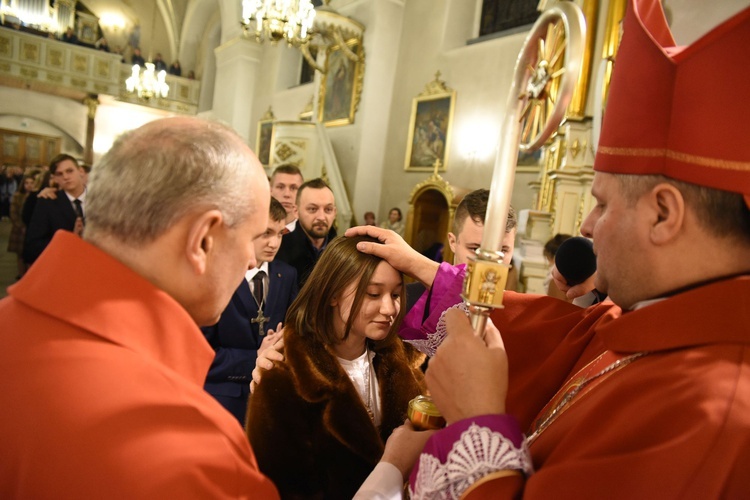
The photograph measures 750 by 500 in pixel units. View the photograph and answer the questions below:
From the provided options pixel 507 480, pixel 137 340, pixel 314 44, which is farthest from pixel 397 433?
pixel 314 44

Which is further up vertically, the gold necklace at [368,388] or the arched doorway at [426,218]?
the arched doorway at [426,218]

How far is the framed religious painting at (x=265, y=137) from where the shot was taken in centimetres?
1499

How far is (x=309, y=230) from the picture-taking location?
374cm

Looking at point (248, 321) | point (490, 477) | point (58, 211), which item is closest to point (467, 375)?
point (490, 477)

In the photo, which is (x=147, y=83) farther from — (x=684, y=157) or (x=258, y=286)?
(x=684, y=157)

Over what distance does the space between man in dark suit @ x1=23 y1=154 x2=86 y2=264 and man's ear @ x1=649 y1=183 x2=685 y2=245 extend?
4.90 metres

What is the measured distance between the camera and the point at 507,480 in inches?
34.6

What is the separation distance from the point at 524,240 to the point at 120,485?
236 inches

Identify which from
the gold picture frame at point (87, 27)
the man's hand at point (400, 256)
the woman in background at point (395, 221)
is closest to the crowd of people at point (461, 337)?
the man's hand at point (400, 256)

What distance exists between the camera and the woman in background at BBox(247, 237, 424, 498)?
5.54 feet

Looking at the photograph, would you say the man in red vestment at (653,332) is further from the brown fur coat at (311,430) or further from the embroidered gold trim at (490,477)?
the brown fur coat at (311,430)

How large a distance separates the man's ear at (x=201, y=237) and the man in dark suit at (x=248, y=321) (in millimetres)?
1394

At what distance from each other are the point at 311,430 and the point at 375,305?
50 cm

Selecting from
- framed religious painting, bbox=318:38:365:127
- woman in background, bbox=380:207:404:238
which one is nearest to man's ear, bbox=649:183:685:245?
woman in background, bbox=380:207:404:238
